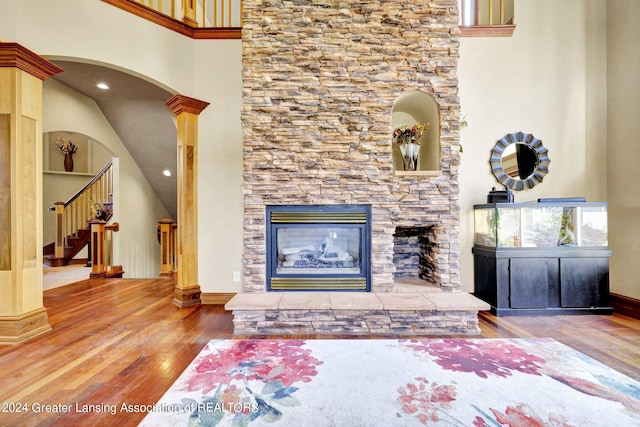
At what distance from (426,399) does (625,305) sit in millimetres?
3097

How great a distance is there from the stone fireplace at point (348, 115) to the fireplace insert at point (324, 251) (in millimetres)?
66

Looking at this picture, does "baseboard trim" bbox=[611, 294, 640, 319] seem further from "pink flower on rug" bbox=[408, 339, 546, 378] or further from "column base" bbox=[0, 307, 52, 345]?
"column base" bbox=[0, 307, 52, 345]

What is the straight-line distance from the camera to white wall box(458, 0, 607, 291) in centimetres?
359

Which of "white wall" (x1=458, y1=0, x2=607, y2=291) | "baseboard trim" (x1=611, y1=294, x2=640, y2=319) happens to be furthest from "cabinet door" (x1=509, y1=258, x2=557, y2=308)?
"baseboard trim" (x1=611, y1=294, x2=640, y2=319)

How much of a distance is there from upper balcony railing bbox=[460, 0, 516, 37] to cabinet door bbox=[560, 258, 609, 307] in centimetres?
280

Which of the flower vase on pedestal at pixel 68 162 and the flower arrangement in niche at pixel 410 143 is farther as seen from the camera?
the flower vase on pedestal at pixel 68 162

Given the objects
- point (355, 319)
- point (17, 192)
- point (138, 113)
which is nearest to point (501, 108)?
point (355, 319)

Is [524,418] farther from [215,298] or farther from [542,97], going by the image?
[542,97]

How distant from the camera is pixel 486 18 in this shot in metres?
4.23

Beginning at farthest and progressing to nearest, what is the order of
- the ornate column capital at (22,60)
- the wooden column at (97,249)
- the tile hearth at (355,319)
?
1. the wooden column at (97,249)
2. the tile hearth at (355,319)
3. the ornate column capital at (22,60)

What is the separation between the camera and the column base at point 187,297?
3.46m

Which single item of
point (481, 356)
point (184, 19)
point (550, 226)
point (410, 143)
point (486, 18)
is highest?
point (486, 18)

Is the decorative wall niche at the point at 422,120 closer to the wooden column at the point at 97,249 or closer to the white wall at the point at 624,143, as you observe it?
the white wall at the point at 624,143

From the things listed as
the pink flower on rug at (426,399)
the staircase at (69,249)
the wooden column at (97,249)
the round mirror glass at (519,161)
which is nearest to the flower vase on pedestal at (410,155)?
the round mirror glass at (519,161)
